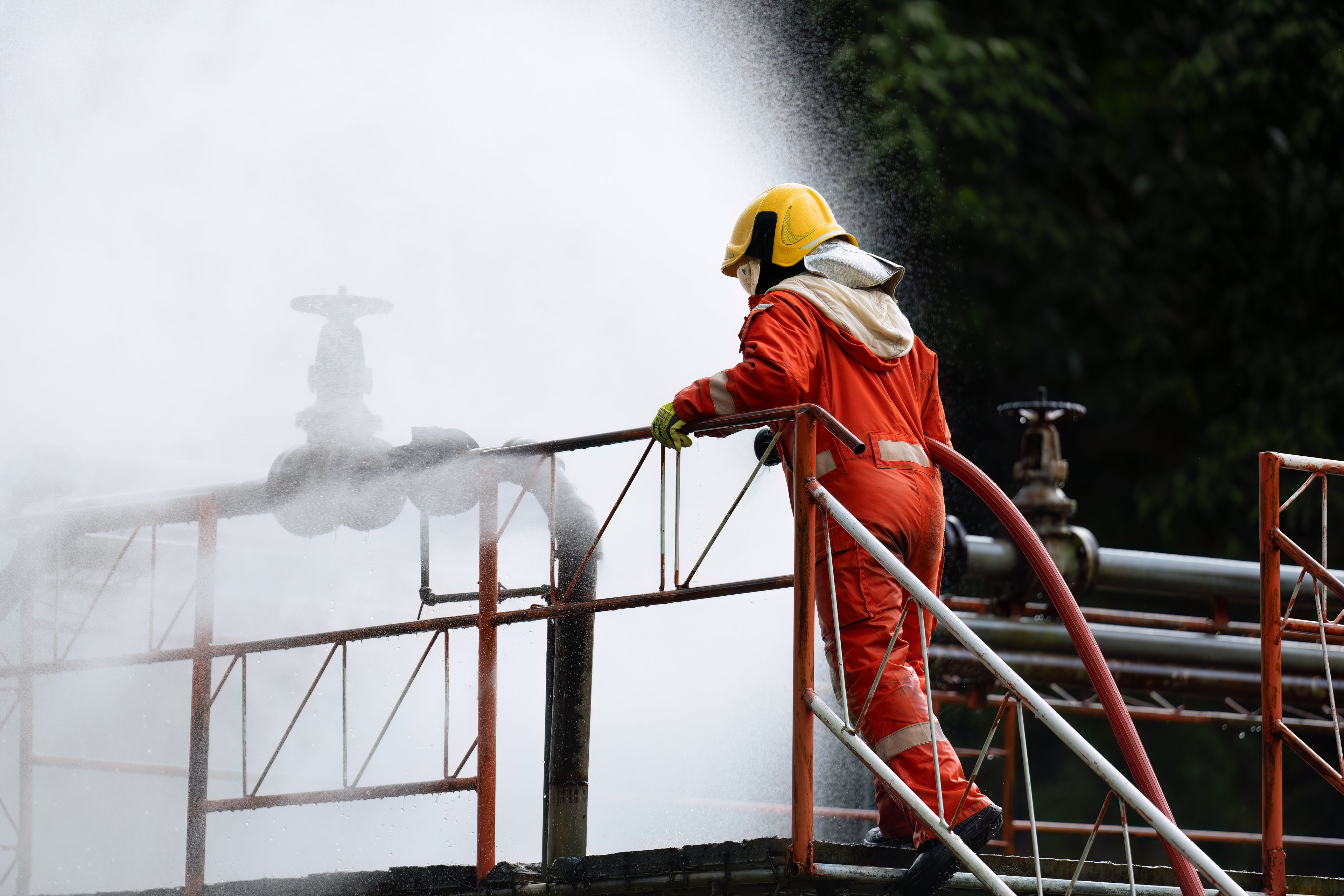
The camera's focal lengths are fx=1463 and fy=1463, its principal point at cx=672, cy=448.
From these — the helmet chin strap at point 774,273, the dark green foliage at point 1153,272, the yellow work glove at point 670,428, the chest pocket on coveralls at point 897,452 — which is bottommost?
the chest pocket on coveralls at point 897,452

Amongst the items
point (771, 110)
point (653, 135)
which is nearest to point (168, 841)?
point (653, 135)

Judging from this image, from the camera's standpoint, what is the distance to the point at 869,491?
13.8ft

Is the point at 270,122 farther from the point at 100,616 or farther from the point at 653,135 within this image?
the point at 100,616

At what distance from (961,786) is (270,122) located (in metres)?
6.56

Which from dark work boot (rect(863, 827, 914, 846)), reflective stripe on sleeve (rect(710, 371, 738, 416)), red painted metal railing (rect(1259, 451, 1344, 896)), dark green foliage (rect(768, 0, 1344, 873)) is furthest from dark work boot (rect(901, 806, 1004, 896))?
dark green foliage (rect(768, 0, 1344, 873))

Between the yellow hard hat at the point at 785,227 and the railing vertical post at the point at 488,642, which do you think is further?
the railing vertical post at the point at 488,642

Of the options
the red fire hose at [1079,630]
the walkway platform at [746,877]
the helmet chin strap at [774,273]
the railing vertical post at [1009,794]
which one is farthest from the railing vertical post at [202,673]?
the railing vertical post at [1009,794]

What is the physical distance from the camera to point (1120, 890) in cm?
441

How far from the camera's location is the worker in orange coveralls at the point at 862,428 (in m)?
3.96

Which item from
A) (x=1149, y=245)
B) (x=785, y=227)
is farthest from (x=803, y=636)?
(x=1149, y=245)

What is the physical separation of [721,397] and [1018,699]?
3.82ft

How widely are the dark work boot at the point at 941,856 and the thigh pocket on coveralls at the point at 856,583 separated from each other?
61 centimetres

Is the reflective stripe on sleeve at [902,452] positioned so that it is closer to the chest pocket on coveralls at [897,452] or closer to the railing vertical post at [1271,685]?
the chest pocket on coveralls at [897,452]

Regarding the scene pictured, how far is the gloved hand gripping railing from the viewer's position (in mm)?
3693
